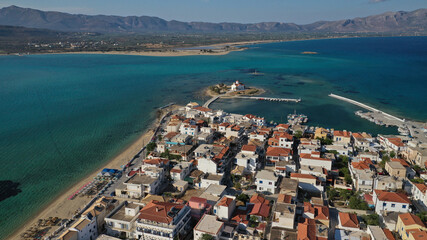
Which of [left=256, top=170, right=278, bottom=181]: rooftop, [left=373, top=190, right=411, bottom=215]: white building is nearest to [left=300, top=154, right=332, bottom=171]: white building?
[left=256, top=170, right=278, bottom=181]: rooftop

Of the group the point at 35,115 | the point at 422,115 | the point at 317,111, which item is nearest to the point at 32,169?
the point at 35,115

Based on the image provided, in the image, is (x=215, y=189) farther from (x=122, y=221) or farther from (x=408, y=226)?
(x=408, y=226)

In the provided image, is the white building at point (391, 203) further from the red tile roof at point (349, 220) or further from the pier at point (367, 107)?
the pier at point (367, 107)

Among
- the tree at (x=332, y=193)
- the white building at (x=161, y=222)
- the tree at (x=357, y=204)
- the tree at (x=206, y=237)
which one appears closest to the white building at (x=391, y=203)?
the tree at (x=357, y=204)

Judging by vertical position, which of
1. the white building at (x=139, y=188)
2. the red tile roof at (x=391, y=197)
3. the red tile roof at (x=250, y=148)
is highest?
the red tile roof at (x=250, y=148)

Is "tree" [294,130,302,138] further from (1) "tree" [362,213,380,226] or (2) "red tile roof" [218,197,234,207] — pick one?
(2) "red tile roof" [218,197,234,207]

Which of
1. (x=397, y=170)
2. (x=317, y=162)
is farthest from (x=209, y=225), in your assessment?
(x=397, y=170)
